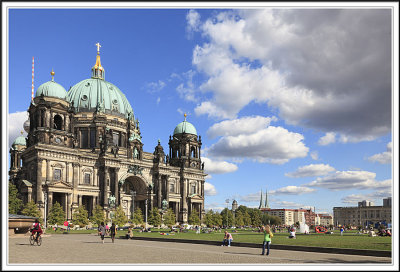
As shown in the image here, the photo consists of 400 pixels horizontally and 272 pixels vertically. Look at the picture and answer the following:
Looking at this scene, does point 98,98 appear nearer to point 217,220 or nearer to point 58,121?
point 58,121

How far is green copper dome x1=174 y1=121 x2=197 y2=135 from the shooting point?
11462 centimetres

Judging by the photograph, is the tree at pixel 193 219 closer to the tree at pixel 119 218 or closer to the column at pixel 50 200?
the tree at pixel 119 218

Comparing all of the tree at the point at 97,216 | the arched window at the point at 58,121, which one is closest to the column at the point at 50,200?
the tree at the point at 97,216

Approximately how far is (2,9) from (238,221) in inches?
4385

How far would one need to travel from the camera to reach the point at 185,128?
114625mm

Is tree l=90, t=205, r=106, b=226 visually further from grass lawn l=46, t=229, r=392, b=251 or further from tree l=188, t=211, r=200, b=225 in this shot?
grass lawn l=46, t=229, r=392, b=251

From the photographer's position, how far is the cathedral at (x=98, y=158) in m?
81.2

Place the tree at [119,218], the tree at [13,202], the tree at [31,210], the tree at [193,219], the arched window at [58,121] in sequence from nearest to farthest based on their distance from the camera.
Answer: the tree at [31,210], the tree at [13,202], the tree at [119,218], the arched window at [58,121], the tree at [193,219]

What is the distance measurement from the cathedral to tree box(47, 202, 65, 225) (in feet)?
7.19

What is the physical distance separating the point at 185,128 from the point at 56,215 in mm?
47580

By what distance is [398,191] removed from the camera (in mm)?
16594

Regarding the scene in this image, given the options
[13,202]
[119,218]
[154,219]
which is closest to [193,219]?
[154,219]

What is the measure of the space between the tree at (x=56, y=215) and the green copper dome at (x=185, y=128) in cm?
4526

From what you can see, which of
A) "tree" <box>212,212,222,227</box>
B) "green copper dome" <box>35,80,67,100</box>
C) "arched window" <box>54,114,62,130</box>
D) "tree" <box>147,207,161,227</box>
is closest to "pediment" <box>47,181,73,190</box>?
"arched window" <box>54,114,62,130</box>
